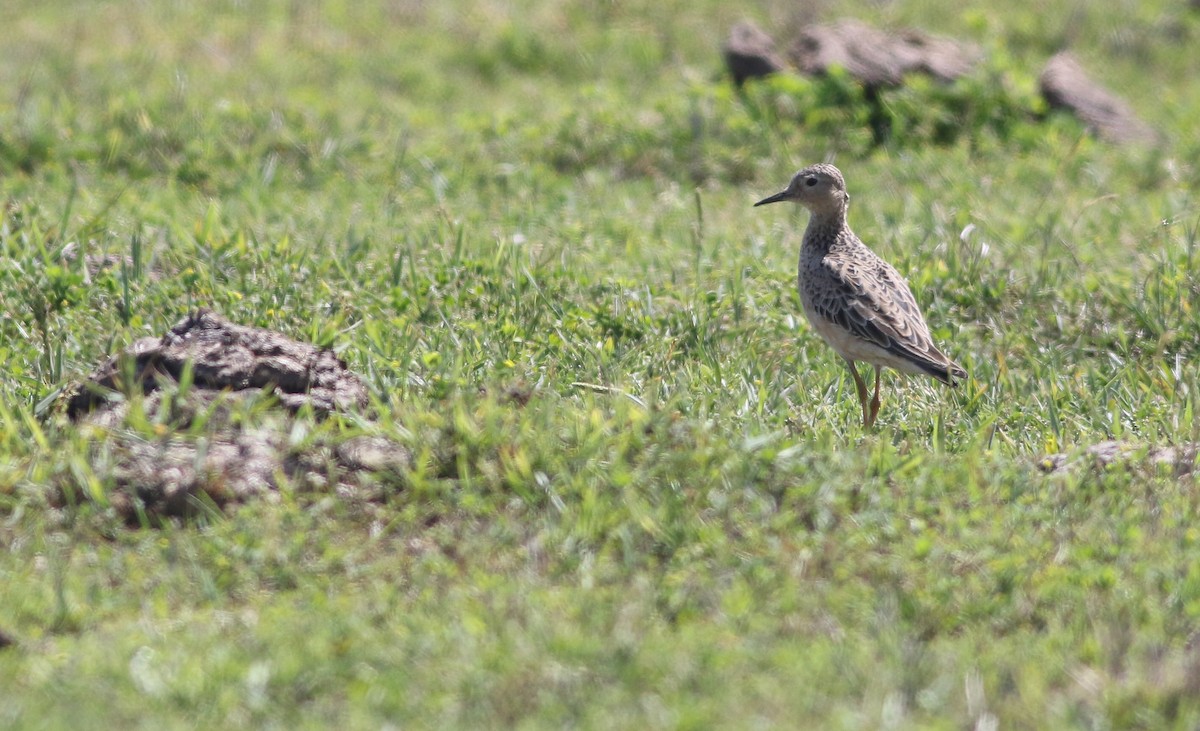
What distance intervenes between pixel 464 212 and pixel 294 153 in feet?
4.79

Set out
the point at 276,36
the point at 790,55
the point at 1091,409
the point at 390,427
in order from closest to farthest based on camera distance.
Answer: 1. the point at 390,427
2. the point at 1091,409
3. the point at 790,55
4. the point at 276,36

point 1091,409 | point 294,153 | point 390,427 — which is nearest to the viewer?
point 390,427

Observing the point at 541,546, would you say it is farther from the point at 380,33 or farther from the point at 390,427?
the point at 380,33

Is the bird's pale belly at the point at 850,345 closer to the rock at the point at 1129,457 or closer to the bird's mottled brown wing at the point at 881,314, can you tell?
the bird's mottled brown wing at the point at 881,314

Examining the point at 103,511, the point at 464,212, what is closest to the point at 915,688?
the point at 103,511

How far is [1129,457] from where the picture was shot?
18.2 feet

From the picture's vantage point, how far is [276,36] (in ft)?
40.2

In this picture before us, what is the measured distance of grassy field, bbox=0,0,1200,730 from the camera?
416 cm

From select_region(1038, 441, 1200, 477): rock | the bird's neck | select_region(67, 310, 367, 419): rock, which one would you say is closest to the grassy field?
select_region(1038, 441, 1200, 477): rock

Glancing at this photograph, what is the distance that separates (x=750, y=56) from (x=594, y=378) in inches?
211

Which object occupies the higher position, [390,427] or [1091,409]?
[390,427]

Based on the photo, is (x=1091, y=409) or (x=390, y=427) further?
(x=1091, y=409)

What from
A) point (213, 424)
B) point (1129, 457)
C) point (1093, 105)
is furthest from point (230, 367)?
point (1093, 105)

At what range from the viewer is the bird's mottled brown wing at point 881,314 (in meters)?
6.50
